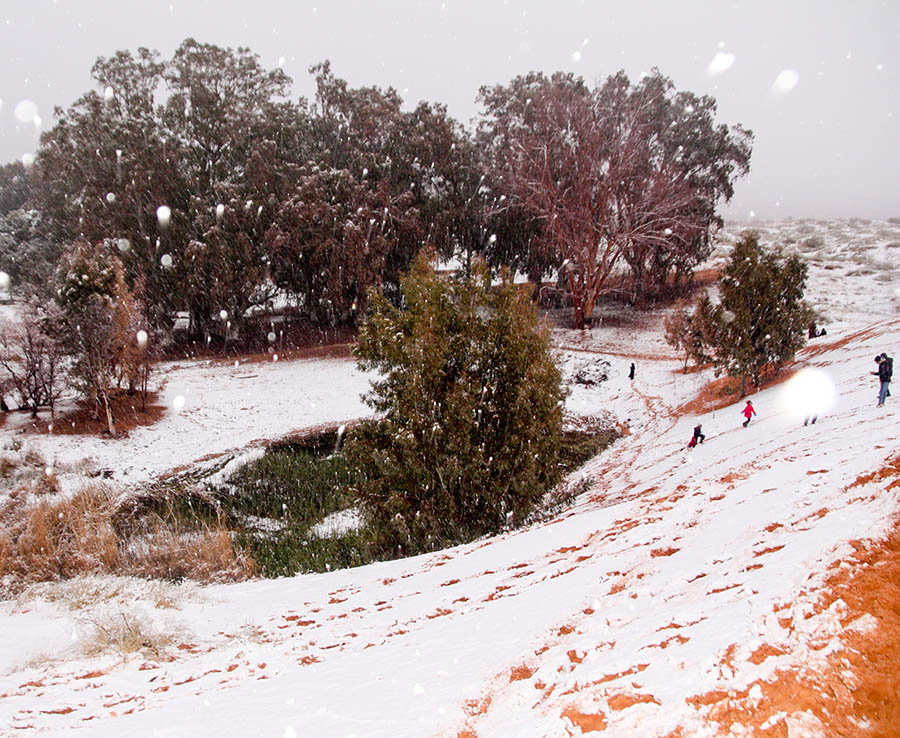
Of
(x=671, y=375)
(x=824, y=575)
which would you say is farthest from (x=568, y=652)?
(x=671, y=375)

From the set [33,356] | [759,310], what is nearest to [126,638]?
[33,356]

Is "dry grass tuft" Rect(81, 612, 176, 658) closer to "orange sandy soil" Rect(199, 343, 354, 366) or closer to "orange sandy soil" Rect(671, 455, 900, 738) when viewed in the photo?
"orange sandy soil" Rect(671, 455, 900, 738)

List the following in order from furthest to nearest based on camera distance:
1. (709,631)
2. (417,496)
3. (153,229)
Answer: (153,229), (417,496), (709,631)

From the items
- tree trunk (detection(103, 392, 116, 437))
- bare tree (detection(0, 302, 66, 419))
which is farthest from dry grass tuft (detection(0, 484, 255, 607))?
bare tree (detection(0, 302, 66, 419))

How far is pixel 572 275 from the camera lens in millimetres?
31422

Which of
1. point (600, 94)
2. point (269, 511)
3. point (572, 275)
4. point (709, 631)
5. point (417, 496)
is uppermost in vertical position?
point (600, 94)

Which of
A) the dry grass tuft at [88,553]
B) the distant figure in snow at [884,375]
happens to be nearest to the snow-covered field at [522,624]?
the distant figure in snow at [884,375]

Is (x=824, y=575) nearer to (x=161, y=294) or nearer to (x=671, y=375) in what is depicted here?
(x=671, y=375)

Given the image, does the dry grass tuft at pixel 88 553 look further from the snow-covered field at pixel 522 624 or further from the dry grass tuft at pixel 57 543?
the snow-covered field at pixel 522 624

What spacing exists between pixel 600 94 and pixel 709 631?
34.9 metres

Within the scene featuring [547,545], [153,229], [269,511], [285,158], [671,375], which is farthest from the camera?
[285,158]

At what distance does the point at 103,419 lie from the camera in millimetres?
17562

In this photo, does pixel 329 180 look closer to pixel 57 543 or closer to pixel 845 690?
pixel 57 543

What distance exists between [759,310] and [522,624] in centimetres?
1557
